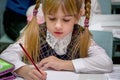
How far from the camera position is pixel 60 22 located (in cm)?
135

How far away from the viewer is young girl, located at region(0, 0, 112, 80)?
1370mm

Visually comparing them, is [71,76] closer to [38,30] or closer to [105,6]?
[38,30]

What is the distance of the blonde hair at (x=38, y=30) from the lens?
1.38 meters

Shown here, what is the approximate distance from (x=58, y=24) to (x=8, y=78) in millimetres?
321

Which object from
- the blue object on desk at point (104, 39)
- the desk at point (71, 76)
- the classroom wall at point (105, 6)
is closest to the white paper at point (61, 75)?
the desk at point (71, 76)

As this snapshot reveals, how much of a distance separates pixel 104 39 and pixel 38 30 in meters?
0.36

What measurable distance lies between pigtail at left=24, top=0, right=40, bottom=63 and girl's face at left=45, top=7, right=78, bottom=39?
0.09 meters

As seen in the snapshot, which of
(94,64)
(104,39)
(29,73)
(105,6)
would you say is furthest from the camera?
(105,6)

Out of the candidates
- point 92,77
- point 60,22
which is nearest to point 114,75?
point 92,77

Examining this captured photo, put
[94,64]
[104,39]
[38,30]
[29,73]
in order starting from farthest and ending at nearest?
[104,39]
[38,30]
[94,64]
[29,73]

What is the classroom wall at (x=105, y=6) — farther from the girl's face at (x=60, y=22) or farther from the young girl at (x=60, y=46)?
the girl's face at (x=60, y=22)

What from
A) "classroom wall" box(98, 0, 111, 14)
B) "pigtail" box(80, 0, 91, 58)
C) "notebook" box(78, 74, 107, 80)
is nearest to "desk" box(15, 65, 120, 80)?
"notebook" box(78, 74, 107, 80)

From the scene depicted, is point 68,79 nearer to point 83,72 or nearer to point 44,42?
point 83,72

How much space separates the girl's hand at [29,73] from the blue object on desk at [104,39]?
1.51 ft
